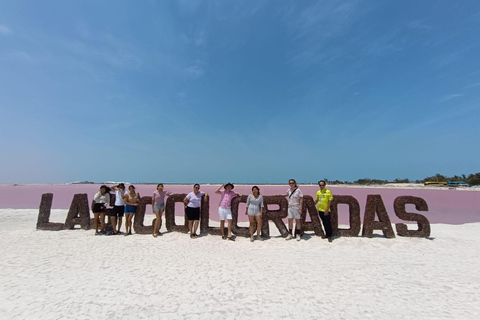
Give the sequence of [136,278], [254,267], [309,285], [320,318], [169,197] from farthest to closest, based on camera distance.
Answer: [169,197]
[254,267]
[136,278]
[309,285]
[320,318]

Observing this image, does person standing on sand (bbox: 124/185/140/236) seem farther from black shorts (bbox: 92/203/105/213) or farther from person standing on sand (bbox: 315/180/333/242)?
person standing on sand (bbox: 315/180/333/242)

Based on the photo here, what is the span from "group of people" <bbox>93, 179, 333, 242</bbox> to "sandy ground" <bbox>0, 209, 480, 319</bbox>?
0.61 m

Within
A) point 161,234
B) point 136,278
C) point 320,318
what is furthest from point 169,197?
point 320,318

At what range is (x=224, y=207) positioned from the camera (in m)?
9.74

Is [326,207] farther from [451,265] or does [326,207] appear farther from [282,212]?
[451,265]

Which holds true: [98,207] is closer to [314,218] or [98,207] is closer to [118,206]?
[118,206]

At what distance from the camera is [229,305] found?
186 inches

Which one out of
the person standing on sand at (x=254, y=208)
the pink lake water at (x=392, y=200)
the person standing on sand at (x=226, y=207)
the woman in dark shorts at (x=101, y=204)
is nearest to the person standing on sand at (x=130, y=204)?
the woman in dark shorts at (x=101, y=204)

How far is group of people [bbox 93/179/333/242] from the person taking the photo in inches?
376

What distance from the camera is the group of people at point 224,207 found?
9555 mm

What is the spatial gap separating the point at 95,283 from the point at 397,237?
1103cm

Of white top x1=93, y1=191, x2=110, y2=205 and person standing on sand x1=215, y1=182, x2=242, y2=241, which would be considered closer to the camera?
person standing on sand x1=215, y1=182, x2=242, y2=241

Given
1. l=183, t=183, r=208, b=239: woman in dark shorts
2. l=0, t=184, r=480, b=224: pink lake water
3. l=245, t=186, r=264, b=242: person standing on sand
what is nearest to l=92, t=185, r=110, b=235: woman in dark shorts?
l=183, t=183, r=208, b=239: woman in dark shorts

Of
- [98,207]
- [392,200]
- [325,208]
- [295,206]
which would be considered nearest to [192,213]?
[98,207]
